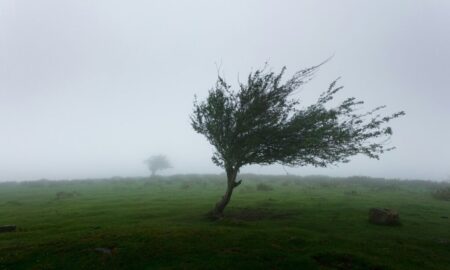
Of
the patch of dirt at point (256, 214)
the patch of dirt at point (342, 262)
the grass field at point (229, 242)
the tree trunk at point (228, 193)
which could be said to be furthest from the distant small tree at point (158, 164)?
the patch of dirt at point (342, 262)

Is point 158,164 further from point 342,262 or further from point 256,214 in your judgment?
point 342,262

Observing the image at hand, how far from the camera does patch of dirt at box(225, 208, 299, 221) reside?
3281cm

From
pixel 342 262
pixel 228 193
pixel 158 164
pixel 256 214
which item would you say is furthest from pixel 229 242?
pixel 158 164

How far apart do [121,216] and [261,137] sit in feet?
56.7

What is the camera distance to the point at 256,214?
34781 millimetres

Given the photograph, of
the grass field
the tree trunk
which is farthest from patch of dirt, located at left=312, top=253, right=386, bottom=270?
the tree trunk

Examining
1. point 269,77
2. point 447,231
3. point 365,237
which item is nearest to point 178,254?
point 365,237

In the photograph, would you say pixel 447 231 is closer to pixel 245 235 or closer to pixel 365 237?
pixel 365 237

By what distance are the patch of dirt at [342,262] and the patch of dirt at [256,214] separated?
41.0 ft

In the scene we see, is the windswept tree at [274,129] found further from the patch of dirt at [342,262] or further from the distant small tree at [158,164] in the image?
the distant small tree at [158,164]

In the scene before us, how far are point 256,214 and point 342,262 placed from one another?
16.3m

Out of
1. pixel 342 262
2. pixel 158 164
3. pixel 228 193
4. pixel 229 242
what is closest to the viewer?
pixel 342 262

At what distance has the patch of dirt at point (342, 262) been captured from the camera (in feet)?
59.6

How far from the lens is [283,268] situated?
18.0m
